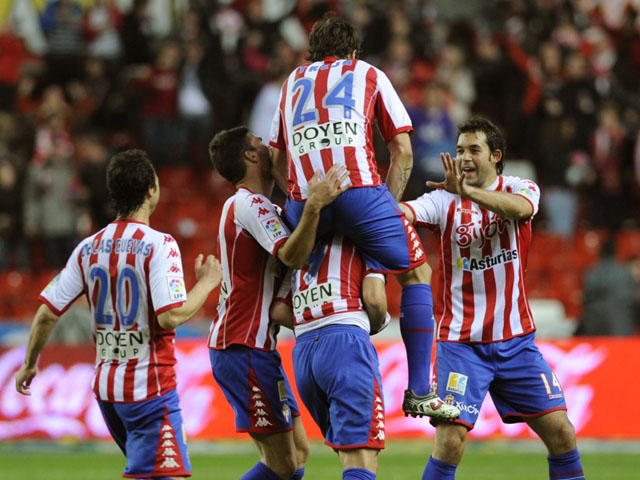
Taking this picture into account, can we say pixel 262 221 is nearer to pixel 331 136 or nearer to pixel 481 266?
pixel 331 136

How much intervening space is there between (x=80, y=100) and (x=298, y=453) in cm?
1189

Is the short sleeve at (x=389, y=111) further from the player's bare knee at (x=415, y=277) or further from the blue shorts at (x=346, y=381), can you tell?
the blue shorts at (x=346, y=381)

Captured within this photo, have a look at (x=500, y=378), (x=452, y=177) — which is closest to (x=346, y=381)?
(x=452, y=177)

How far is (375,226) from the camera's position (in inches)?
227

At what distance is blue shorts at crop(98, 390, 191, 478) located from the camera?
5.89 m

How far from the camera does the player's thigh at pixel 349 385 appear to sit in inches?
224

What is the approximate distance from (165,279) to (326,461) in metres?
6.44

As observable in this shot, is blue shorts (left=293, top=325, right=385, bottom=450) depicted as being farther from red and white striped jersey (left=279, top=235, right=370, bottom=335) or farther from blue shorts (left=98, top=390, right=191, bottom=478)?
blue shorts (left=98, top=390, right=191, bottom=478)

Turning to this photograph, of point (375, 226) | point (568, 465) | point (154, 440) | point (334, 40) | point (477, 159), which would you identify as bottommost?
point (568, 465)

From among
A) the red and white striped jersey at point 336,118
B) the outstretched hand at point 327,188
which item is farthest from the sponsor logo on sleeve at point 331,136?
the outstretched hand at point 327,188

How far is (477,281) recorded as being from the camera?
6.93 meters

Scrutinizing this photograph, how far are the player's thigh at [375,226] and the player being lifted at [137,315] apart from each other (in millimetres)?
843

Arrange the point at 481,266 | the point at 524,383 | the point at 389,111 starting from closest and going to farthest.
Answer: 1. the point at 389,111
2. the point at 524,383
3. the point at 481,266

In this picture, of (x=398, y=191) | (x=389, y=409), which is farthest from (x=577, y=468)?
(x=389, y=409)
